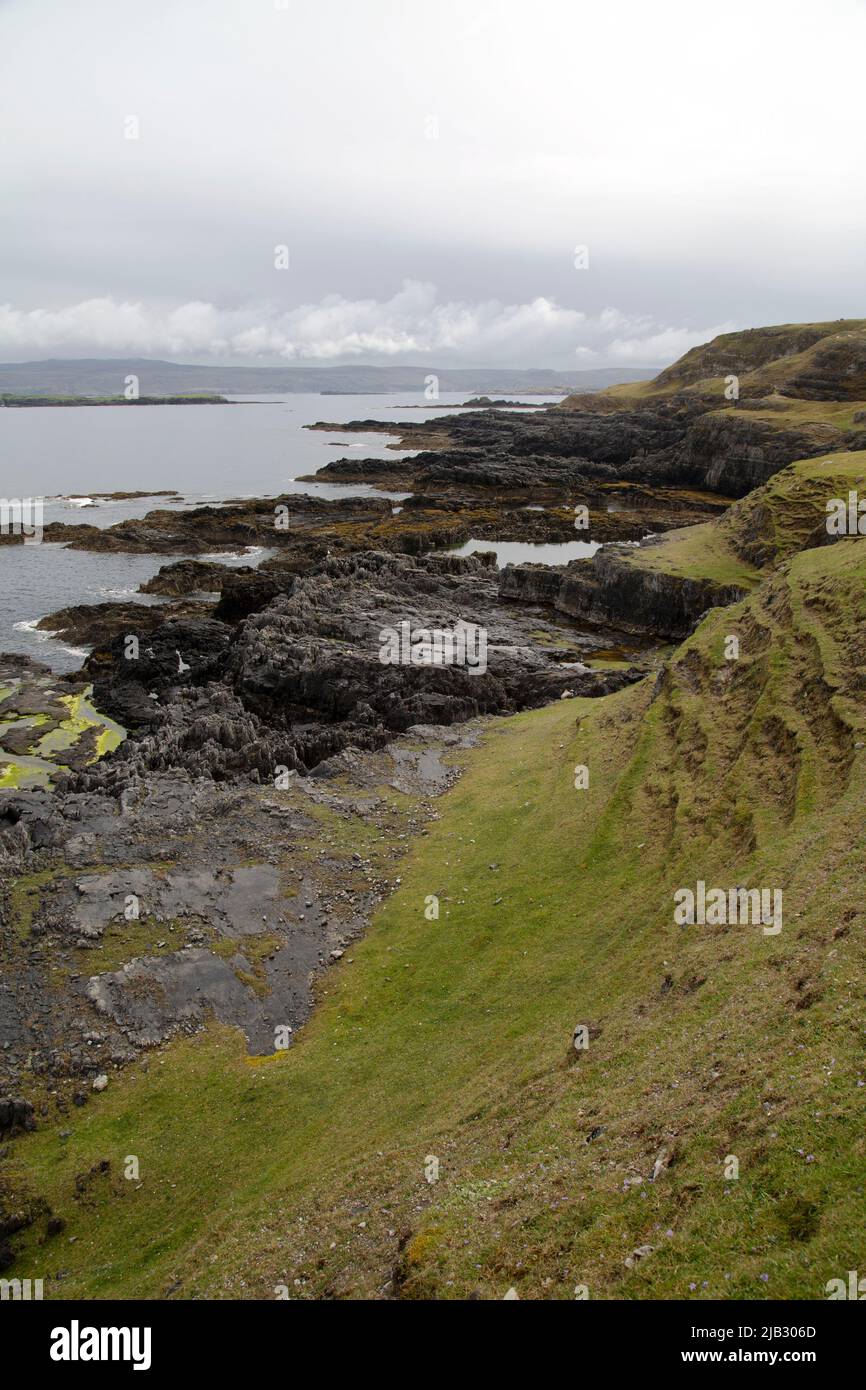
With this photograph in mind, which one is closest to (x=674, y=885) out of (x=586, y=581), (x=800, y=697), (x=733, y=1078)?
(x=800, y=697)

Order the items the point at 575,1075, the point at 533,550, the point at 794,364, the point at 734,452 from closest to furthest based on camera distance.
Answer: the point at 575,1075 → the point at 533,550 → the point at 734,452 → the point at 794,364

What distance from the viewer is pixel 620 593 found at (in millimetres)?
74062

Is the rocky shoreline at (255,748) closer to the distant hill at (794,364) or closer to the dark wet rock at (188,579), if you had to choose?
the dark wet rock at (188,579)

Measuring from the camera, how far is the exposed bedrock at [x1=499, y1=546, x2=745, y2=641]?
68.2 m

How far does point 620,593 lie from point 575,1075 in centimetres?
6110

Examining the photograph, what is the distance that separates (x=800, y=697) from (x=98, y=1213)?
2621 cm

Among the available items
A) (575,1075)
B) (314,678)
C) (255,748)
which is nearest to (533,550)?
(314,678)

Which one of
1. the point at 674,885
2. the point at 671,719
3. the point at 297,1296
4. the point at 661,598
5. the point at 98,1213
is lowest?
the point at 98,1213

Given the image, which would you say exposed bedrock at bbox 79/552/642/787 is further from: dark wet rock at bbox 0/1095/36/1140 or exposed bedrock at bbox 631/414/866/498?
exposed bedrock at bbox 631/414/866/498

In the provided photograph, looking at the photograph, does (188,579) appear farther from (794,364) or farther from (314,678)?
(794,364)

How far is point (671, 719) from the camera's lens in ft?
113

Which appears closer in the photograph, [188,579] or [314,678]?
[314,678]

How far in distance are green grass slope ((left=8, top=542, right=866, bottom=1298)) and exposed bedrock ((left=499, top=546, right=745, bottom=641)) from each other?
3211cm
